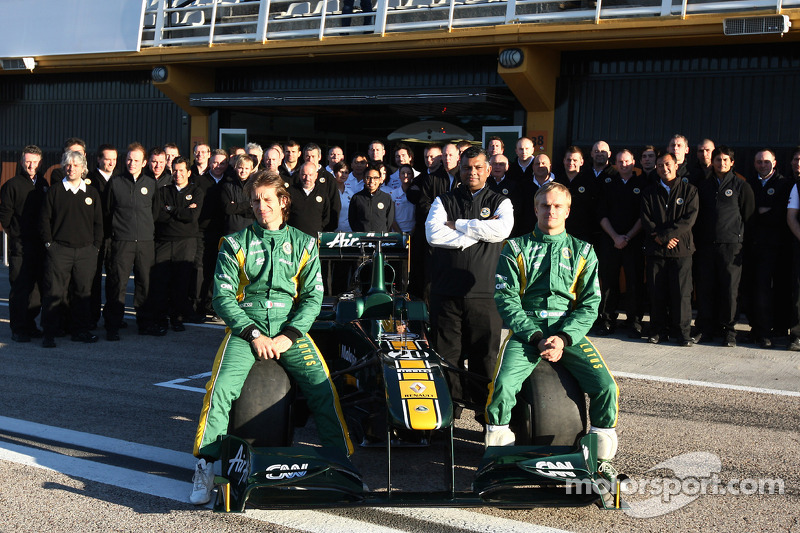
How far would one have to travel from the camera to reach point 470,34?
44.5ft

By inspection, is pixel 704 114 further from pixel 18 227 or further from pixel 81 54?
pixel 81 54

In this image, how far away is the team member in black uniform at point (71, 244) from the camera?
372 inches

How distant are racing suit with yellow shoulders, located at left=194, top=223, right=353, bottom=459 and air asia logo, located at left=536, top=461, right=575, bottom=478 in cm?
124

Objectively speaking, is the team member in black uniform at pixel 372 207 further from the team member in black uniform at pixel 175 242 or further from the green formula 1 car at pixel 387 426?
the green formula 1 car at pixel 387 426

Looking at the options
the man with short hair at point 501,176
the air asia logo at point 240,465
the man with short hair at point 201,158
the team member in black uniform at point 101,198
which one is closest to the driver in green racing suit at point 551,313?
the air asia logo at point 240,465

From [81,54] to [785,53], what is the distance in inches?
524

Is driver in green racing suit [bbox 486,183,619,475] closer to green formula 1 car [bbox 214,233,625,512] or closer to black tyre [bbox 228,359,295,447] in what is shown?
green formula 1 car [bbox 214,233,625,512]

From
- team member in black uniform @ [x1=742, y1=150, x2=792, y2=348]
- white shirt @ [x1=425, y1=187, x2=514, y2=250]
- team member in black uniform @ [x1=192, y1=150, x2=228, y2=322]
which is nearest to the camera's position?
white shirt @ [x1=425, y1=187, x2=514, y2=250]

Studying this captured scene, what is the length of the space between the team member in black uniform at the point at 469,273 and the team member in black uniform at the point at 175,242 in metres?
4.68

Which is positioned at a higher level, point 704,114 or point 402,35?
point 402,35

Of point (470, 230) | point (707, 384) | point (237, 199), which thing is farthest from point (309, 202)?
point (707, 384)

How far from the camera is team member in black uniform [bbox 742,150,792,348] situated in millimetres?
9867

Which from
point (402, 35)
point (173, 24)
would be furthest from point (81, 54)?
point (402, 35)

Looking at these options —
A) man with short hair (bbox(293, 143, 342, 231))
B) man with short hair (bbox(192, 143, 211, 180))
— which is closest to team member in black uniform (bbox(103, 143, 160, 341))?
man with short hair (bbox(192, 143, 211, 180))
